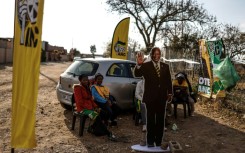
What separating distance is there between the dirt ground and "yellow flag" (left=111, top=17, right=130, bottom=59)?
18.4 ft

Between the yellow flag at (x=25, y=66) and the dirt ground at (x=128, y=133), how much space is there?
1.15 metres

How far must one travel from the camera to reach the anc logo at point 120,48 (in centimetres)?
1569

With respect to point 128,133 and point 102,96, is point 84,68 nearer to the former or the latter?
point 102,96

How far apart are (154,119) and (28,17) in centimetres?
297

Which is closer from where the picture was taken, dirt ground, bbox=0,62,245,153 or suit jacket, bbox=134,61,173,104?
suit jacket, bbox=134,61,173,104

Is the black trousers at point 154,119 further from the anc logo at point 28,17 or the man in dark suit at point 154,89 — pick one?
the anc logo at point 28,17

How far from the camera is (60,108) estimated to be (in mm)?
10406

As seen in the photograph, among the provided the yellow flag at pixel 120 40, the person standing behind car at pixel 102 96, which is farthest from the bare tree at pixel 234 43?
the person standing behind car at pixel 102 96

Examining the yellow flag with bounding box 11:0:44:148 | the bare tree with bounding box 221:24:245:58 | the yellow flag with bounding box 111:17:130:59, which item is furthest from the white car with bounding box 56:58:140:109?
the bare tree with bounding box 221:24:245:58

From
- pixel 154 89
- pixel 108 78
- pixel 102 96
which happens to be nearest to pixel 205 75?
pixel 108 78

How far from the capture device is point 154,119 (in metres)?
6.38

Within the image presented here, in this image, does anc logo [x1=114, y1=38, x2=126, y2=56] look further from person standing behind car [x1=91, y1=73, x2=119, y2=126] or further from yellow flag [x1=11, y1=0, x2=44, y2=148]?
yellow flag [x1=11, y1=0, x2=44, y2=148]

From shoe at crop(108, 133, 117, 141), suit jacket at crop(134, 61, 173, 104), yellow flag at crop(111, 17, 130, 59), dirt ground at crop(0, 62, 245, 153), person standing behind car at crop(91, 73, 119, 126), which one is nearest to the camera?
suit jacket at crop(134, 61, 173, 104)

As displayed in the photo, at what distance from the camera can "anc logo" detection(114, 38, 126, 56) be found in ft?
51.5
